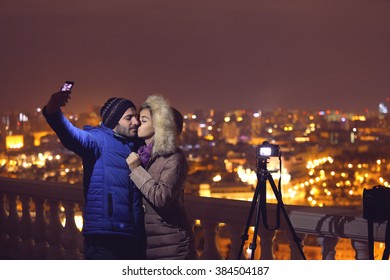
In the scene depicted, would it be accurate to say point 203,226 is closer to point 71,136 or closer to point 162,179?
point 162,179

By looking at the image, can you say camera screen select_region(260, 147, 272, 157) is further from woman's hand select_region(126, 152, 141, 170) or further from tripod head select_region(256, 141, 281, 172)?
woman's hand select_region(126, 152, 141, 170)

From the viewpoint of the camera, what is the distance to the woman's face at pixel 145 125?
11.5 ft

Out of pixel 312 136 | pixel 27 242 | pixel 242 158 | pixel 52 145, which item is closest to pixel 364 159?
pixel 312 136

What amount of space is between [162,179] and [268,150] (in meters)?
0.70

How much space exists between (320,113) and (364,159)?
10.5 m

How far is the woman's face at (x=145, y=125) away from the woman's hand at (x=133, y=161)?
147 millimetres

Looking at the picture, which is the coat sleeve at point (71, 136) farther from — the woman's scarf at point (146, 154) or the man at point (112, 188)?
the woman's scarf at point (146, 154)

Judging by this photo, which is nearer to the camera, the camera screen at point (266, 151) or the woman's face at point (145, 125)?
the woman's face at point (145, 125)

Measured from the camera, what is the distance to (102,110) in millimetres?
3471

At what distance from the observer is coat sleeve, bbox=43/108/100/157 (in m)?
3.26

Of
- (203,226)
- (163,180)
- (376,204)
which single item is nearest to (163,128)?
(163,180)

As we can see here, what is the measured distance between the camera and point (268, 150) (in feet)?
12.7

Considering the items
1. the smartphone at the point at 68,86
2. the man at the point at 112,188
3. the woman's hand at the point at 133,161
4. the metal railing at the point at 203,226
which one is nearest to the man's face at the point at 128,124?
the man at the point at 112,188
